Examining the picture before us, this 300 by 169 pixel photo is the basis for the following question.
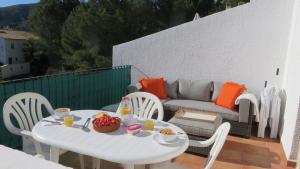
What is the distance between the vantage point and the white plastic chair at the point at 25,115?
2379 millimetres

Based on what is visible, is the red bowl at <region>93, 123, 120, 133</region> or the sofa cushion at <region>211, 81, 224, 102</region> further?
the sofa cushion at <region>211, 81, 224, 102</region>

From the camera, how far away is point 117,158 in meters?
1.69

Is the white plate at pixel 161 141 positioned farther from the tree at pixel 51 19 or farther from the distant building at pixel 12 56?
the distant building at pixel 12 56

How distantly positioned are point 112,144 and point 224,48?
12.1ft

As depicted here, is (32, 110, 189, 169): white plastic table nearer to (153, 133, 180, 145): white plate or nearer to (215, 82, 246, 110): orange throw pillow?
(153, 133, 180, 145): white plate

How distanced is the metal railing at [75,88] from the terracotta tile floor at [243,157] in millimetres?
975

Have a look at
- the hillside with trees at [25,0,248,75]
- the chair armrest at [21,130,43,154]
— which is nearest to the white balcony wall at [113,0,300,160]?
the chair armrest at [21,130,43,154]

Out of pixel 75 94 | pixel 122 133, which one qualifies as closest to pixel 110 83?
pixel 75 94

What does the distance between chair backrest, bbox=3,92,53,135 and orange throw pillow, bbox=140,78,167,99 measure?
2.30 metres

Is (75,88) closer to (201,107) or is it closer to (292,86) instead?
(201,107)

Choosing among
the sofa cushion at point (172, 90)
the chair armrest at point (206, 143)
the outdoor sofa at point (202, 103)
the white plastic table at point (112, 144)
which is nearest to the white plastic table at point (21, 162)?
the white plastic table at point (112, 144)

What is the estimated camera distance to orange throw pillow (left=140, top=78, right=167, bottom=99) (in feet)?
15.7

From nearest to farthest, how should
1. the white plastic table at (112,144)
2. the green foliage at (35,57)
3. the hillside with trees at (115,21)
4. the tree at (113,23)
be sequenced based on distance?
the white plastic table at (112,144) → the hillside with trees at (115,21) → the tree at (113,23) → the green foliage at (35,57)

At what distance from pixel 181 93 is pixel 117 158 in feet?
10.9
